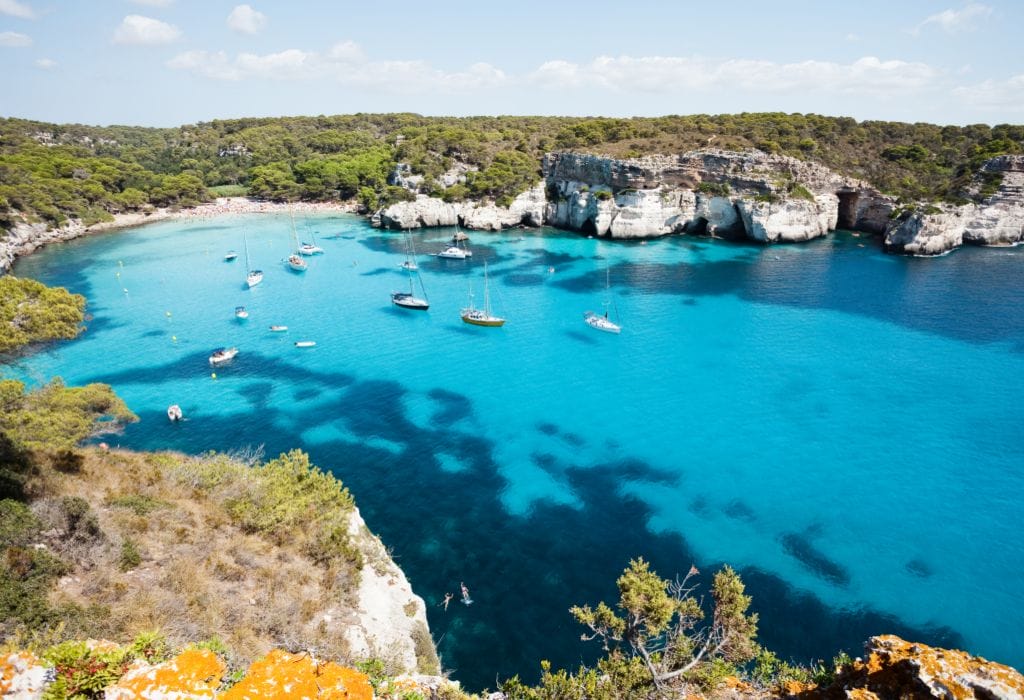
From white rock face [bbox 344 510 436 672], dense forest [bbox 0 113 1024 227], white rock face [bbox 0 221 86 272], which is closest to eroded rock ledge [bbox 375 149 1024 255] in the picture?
dense forest [bbox 0 113 1024 227]

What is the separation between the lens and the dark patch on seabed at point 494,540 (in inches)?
829

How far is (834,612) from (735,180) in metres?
72.8

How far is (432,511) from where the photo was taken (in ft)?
91.6

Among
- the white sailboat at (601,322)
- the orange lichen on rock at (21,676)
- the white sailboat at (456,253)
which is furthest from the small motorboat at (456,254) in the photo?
the orange lichen on rock at (21,676)

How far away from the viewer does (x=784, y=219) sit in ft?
257

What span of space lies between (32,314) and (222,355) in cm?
2835

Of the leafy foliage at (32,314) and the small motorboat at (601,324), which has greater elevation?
the leafy foliage at (32,314)

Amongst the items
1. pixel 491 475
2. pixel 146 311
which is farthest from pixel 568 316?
pixel 146 311

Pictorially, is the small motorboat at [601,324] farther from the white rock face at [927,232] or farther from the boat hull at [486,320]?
the white rock face at [927,232]

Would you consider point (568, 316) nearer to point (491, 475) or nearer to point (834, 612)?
point (491, 475)

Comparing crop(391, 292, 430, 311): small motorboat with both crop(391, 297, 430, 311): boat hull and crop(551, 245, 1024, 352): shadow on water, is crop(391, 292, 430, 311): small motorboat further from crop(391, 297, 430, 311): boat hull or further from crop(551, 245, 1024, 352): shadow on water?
crop(551, 245, 1024, 352): shadow on water

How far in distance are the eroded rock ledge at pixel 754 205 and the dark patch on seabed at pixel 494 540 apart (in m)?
58.4

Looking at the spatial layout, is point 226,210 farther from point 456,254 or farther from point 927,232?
point 927,232

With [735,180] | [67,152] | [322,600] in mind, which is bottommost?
[322,600]
